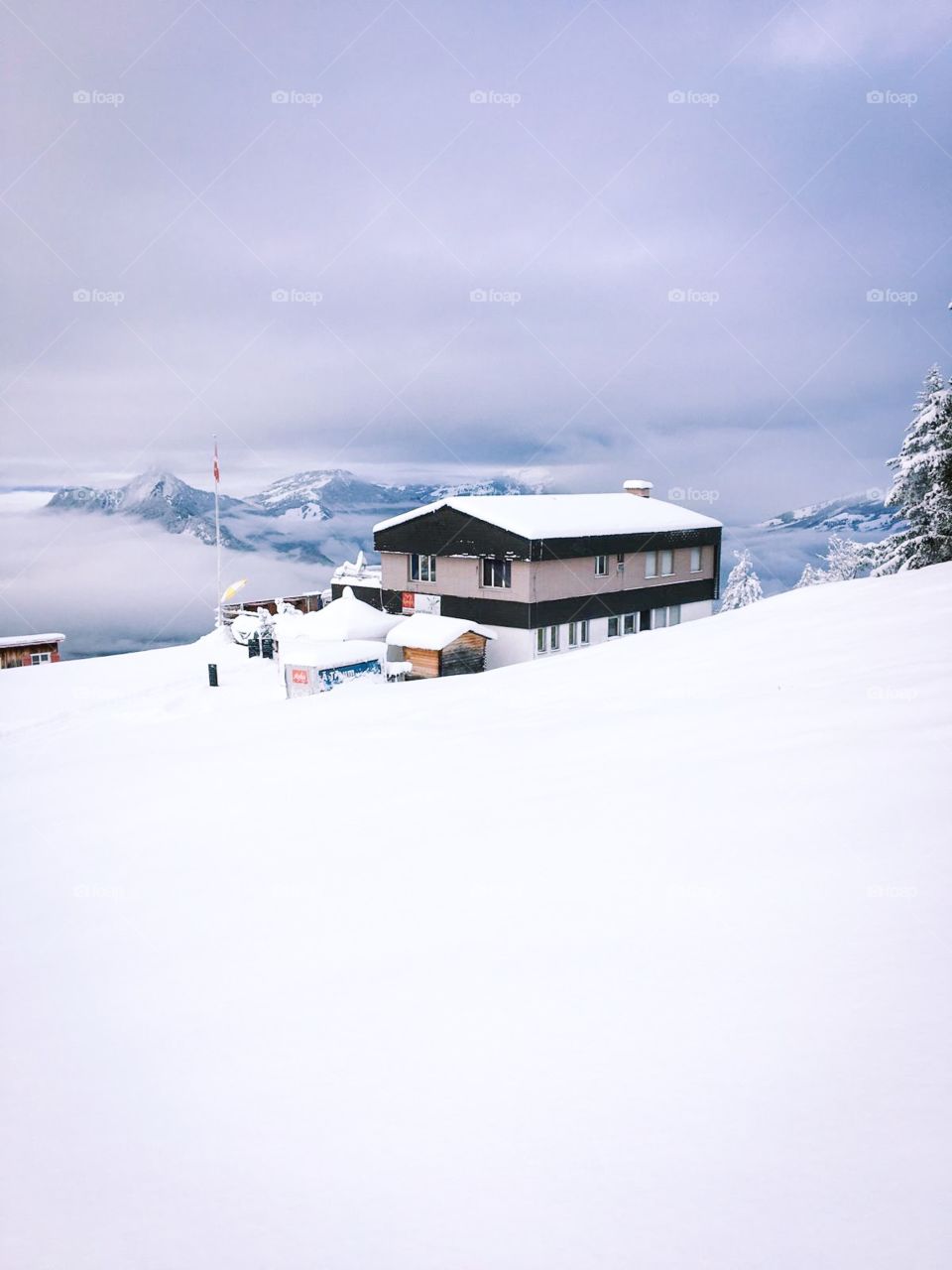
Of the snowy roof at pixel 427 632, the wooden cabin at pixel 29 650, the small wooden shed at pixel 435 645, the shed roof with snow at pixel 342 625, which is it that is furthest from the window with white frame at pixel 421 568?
the wooden cabin at pixel 29 650

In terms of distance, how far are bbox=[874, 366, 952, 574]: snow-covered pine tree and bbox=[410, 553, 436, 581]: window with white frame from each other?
1569cm

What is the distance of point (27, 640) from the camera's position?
3481cm

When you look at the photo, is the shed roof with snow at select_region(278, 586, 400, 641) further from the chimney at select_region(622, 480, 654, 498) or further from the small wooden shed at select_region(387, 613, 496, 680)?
the chimney at select_region(622, 480, 654, 498)

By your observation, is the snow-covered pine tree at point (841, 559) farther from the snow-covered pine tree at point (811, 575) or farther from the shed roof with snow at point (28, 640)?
the shed roof with snow at point (28, 640)

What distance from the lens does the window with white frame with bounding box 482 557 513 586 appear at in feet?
92.9

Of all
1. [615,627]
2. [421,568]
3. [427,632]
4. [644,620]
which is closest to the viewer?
[427,632]

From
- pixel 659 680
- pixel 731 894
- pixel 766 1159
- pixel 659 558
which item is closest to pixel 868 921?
pixel 731 894

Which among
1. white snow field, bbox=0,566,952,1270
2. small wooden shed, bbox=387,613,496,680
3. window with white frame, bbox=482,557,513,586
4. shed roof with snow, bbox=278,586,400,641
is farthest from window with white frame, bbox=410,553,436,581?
white snow field, bbox=0,566,952,1270

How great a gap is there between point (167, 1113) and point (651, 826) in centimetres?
447

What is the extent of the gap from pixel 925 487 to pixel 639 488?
1172 cm

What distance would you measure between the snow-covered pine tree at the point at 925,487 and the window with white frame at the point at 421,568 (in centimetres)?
1569

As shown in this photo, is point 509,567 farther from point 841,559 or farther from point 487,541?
point 841,559

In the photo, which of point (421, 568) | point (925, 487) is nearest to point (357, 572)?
point (421, 568)

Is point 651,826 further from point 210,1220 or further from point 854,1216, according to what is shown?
point 210,1220
